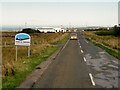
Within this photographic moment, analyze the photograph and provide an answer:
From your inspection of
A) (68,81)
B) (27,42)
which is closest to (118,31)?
(27,42)

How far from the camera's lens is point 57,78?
8.97 metres

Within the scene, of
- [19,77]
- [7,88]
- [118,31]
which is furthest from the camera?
[118,31]

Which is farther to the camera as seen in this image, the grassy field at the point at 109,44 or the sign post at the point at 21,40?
the grassy field at the point at 109,44

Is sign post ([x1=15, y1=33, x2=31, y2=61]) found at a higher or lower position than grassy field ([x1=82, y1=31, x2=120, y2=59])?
higher

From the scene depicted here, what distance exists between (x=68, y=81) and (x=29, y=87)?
2.20 meters

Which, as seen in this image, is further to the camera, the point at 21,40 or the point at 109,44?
the point at 109,44

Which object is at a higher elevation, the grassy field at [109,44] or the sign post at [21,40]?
the sign post at [21,40]

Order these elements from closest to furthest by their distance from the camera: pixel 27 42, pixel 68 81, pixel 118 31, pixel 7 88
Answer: pixel 7 88, pixel 68 81, pixel 27 42, pixel 118 31

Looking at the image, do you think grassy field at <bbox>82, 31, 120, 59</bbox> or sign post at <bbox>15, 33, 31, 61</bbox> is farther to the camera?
Result: grassy field at <bbox>82, 31, 120, 59</bbox>

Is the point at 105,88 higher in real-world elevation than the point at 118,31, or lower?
lower

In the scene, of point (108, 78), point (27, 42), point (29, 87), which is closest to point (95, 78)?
point (108, 78)

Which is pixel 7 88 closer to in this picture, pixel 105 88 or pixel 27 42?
pixel 105 88

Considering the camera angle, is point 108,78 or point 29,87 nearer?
point 29,87

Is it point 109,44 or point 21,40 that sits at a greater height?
point 21,40
